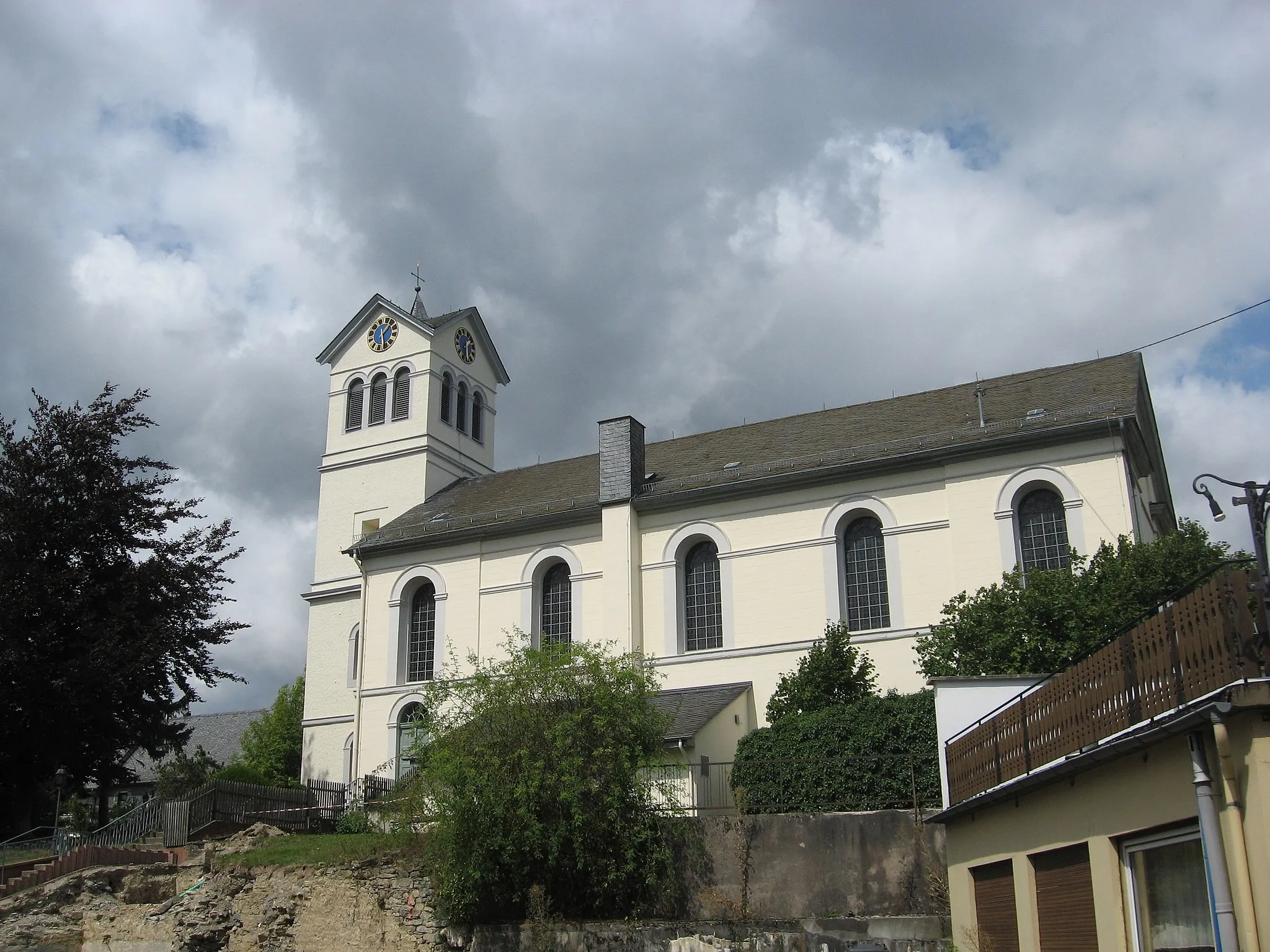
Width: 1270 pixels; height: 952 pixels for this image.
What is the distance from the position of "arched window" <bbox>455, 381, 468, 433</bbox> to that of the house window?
34.8 meters

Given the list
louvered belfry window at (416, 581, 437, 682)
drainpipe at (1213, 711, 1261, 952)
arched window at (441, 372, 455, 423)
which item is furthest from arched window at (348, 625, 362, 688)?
drainpipe at (1213, 711, 1261, 952)

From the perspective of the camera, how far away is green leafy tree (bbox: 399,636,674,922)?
63.5 feet

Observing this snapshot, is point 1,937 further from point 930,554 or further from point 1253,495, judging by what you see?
point 1253,495

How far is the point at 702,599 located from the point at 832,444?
5.40m

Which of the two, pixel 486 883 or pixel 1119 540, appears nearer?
pixel 486 883

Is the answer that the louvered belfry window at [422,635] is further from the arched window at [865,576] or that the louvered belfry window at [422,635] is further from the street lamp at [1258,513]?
the street lamp at [1258,513]

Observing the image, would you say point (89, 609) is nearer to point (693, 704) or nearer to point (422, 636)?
point (422, 636)

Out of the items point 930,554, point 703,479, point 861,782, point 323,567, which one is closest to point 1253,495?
point 861,782

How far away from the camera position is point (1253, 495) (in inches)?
353

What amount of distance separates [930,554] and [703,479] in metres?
6.46

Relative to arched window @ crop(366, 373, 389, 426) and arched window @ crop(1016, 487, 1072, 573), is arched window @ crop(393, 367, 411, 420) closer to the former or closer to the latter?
arched window @ crop(366, 373, 389, 426)

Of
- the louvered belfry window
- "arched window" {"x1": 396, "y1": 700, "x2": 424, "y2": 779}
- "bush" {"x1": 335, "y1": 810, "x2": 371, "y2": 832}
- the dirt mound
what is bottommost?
the dirt mound

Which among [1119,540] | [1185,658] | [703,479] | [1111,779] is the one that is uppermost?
[703,479]

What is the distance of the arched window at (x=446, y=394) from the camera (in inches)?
1644
